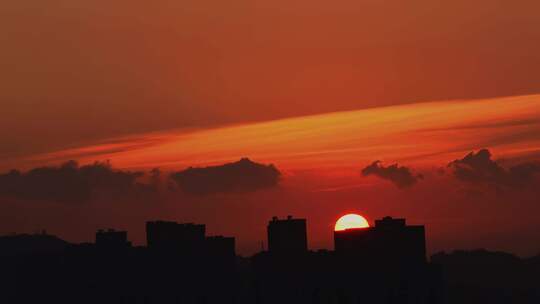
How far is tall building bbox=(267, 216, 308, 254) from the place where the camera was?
147000 mm

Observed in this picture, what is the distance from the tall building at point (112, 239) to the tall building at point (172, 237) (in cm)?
307

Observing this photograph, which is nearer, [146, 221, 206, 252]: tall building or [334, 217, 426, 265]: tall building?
[334, 217, 426, 265]: tall building

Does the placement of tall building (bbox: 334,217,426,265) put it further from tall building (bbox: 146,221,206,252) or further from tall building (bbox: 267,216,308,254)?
tall building (bbox: 146,221,206,252)

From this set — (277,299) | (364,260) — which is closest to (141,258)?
(277,299)

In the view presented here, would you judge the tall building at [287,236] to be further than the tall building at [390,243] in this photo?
Yes

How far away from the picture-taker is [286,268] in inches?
5704

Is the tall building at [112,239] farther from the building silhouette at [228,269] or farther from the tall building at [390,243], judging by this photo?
the tall building at [390,243]

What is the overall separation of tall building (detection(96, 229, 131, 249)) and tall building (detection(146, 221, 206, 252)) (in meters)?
3.07

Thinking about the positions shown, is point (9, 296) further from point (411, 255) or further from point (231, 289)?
point (411, 255)

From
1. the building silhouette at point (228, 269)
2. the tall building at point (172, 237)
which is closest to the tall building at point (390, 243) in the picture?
the building silhouette at point (228, 269)

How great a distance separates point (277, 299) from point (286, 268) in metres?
4.05

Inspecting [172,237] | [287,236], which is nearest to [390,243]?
[287,236]

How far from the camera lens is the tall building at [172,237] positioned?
14400cm

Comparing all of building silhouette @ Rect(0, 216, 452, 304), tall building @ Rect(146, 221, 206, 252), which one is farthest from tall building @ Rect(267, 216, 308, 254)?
tall building @ Rect(146, 221, 206, 252)
